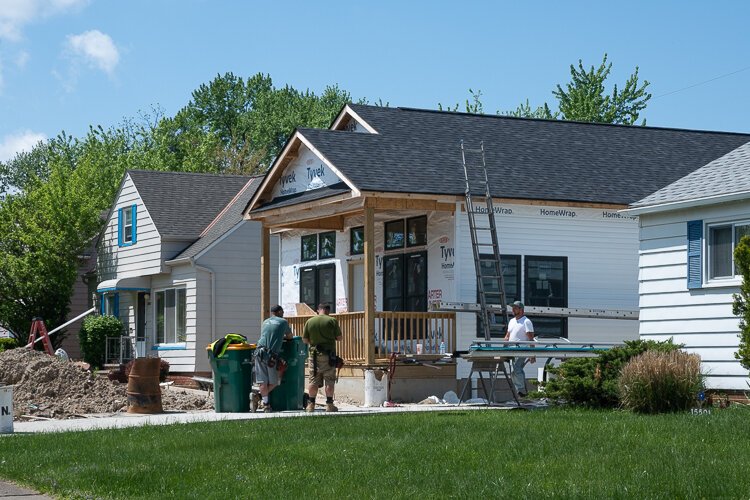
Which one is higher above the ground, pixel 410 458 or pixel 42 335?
pixel 42 335

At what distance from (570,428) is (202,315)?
70.5ft

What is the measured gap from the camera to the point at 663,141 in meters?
30.9

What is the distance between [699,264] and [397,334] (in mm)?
7435

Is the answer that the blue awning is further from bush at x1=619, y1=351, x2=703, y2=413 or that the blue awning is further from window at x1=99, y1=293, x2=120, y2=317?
bush at x1=619, y1=351, x2=703, y2=413

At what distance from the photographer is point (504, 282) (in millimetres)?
25438

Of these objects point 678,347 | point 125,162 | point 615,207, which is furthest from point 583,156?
point 125,162

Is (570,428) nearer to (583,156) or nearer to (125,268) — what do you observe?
(583,156)

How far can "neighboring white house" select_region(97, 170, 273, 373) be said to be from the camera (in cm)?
3478

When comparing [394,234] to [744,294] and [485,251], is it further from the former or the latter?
[744,294]

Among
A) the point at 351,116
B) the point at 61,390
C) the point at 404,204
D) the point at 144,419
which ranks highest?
the point at 351,116

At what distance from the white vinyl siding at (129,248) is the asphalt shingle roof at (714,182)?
1863 cm

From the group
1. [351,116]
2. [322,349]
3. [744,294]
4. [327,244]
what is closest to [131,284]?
[327,244]

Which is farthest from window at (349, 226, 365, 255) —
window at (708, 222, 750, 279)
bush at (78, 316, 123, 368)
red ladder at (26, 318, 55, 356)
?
bush at (78, 316, 123, 368)

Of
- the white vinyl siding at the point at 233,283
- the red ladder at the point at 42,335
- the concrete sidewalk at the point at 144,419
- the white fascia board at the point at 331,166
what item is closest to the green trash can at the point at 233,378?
the concrete sidewalk at the point at 144,419
